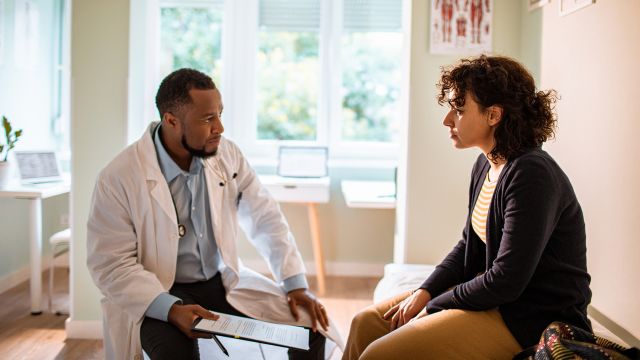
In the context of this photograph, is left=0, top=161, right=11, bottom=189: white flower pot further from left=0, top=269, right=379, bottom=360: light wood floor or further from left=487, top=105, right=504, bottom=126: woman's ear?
left=487, top=105, right=504, bottom=126: woman's ear

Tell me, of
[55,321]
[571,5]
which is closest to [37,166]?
[55,321]

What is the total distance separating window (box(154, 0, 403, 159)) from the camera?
434cm

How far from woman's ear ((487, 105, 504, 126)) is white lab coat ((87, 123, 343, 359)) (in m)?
0.80

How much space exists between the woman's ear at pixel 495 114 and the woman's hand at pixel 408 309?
0.52 meters

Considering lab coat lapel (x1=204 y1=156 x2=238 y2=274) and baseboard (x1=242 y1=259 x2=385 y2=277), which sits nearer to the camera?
lab coat lapel (x1=204 y1=156 x2=238 y2=274)

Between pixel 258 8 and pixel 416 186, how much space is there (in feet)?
7.32

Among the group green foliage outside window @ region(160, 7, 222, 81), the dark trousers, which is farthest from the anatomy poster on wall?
green foliage outside window @ region(160, 7, 222, 81)

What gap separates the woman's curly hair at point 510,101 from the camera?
151cm

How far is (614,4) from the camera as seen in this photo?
1818 millimetres

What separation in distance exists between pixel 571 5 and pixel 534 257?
3.83 feet

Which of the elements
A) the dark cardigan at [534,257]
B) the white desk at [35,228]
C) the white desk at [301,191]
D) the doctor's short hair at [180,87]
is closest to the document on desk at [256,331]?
the dark cardigan at [534,257]

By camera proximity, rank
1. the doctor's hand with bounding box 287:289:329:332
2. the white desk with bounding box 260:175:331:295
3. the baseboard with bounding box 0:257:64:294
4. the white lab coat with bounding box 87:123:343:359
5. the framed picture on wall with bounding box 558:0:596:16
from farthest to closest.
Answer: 1. the white desk with bounding box 260:175:331:295
2. the baseboard with bounding box 0:257:64:294
3. the framed picture on wall with bounding box 558:0:596:16
4. the doctor's hand with bounding box 287:289:329:332
5. the white lab coat with bounding box 87:123:343:359

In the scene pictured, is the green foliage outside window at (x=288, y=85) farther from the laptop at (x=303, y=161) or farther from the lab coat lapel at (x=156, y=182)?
the lab coat lapel at (x=156, y=182)

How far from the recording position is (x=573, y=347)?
→ 1.22 m
